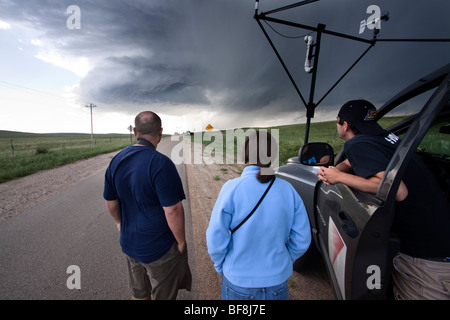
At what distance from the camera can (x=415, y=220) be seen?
1.36 metres

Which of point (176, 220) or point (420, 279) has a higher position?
point (176, 220)

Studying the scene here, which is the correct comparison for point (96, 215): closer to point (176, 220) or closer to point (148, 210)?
point (148, 210)

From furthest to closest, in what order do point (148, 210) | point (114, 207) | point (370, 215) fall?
point (114, 207) < point (148, 210) < point (370, 215)

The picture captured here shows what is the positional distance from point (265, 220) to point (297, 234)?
342 mm

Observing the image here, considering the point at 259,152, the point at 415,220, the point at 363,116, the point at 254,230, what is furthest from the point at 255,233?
the point at 363,116

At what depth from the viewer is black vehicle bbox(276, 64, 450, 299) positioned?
4.02ft

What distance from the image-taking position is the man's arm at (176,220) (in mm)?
1743

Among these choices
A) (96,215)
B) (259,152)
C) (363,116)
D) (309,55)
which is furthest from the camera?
(96,215)

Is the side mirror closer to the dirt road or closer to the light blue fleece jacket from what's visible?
the light blue fleece jacket

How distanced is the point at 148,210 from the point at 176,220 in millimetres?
258

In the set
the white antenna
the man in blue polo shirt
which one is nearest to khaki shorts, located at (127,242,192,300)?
the man in blue polo shirt

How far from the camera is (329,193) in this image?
6.38 ft

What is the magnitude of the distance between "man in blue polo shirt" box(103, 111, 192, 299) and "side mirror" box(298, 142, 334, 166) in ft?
3.81
